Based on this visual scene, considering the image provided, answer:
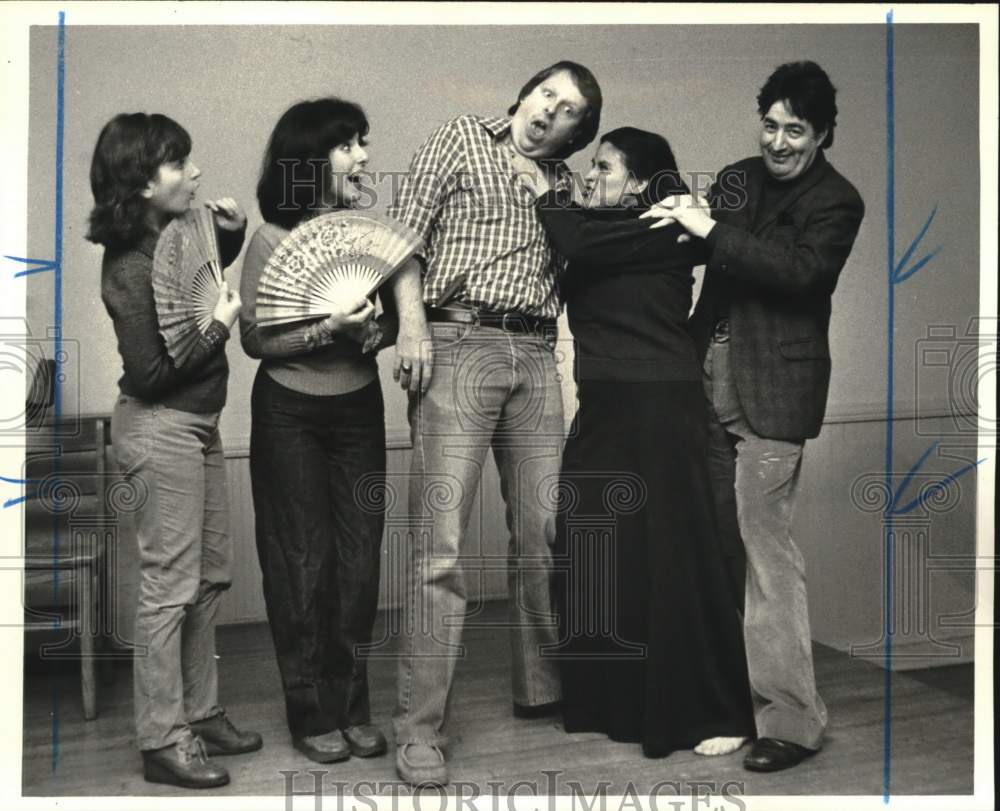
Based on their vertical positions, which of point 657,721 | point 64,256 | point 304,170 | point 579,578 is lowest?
point 657,721

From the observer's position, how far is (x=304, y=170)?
3107 mm

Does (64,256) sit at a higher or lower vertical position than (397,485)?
higher

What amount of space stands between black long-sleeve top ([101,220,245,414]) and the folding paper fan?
181mm

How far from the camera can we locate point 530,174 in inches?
124

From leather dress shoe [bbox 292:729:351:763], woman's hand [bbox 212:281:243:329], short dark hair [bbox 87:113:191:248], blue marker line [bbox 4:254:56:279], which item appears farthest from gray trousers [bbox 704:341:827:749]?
blue marker line [bbox 4:254:56:279]

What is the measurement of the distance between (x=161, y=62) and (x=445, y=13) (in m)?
0.86

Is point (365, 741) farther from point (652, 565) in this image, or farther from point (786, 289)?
point (786, 289)

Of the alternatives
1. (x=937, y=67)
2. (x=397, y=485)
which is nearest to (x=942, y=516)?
(x=937, y=67)

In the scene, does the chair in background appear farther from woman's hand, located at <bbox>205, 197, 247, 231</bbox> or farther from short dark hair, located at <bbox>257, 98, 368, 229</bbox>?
short dark hair, located at <bbox>257, 98, 368, 229</bbox>

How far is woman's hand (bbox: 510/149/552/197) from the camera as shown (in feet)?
10.3

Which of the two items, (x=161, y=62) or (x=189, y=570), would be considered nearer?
(x=189, y=570)

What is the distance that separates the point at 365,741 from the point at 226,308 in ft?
4.21

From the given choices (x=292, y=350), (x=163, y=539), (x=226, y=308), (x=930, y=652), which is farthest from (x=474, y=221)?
(x=930, y=652)

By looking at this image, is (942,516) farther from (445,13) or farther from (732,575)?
(445,13)
